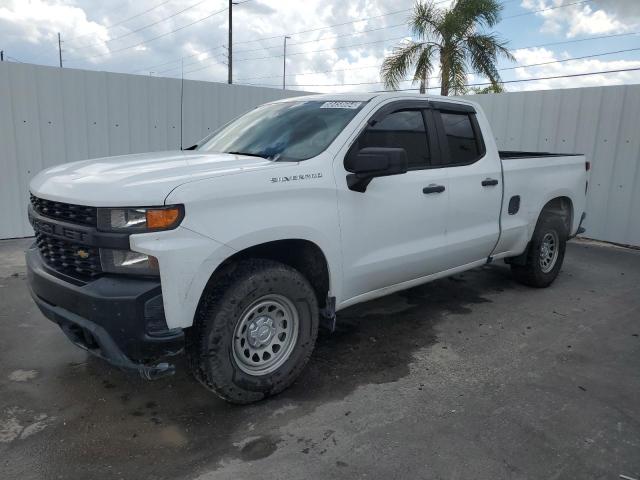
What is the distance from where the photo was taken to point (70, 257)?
2984mm

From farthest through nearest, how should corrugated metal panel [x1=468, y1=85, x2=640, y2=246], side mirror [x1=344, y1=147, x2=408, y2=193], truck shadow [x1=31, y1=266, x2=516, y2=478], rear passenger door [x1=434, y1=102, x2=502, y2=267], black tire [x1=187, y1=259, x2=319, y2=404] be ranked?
corrugated metal panel [x1=468, y1=85, x2=640, y2=246], rear passenger door [x1=434, y1=102, x2=502, y2=267], side mirror [x1=344, y1=147, x2=408, y2=193], black tire [x1=187, y1=259, x2=319, y2=404], truck shadow [x1=31, y1=266, x2=516, y2=478]

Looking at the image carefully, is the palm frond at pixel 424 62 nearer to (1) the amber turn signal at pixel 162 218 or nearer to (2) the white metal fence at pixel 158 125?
(2) the white metal fence at pixel 158 125

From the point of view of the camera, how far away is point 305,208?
332 cm

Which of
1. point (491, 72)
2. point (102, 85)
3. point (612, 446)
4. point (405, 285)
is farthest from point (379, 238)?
point (491, 72)

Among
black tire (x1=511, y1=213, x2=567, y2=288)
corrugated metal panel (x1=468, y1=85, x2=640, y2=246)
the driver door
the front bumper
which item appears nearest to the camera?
the front bumper

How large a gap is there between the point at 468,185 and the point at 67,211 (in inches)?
124

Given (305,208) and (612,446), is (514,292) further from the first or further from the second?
(305,208)

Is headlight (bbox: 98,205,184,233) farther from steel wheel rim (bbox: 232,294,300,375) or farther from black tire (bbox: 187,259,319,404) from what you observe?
steel wheel rim (bbox: 232,294,300,375)

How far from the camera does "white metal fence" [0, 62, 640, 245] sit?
7.78m

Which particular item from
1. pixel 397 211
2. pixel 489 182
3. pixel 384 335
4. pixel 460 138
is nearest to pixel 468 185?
pixel 489 182

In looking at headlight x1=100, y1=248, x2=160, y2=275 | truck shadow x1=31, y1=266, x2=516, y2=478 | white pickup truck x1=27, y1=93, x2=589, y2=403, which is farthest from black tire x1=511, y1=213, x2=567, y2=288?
headlight x1=100, y1=248, x2=160, y2=275

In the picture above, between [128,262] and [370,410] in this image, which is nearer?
[128,262]

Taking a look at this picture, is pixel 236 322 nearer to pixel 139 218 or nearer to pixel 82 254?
pixel 139 218

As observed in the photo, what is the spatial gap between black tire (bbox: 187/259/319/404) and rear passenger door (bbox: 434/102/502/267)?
1.71 m
